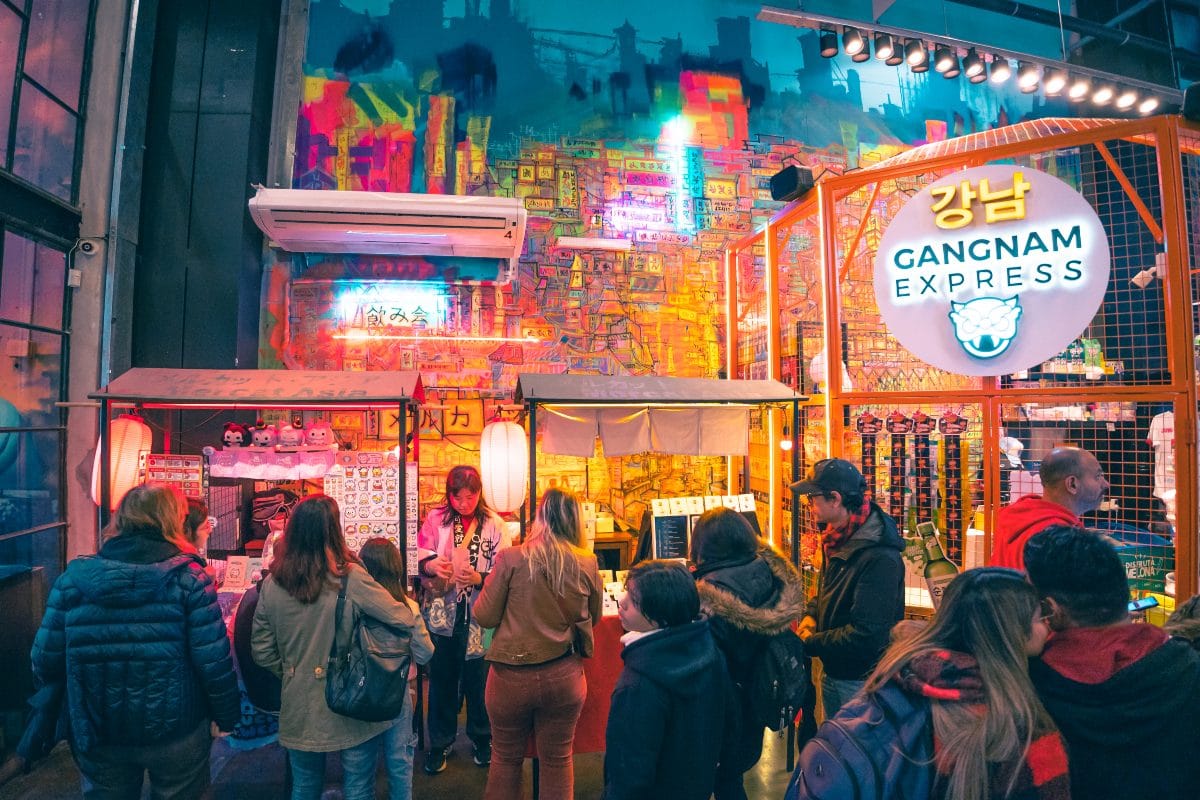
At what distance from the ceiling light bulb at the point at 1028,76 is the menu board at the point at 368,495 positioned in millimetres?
9715

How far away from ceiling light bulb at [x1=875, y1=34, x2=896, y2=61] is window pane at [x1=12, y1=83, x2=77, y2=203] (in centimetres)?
932

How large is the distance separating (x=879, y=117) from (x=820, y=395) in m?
5.48

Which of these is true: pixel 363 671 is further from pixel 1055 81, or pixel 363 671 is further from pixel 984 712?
pixel 1055 81

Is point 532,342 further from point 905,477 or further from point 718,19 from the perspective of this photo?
point 718,19

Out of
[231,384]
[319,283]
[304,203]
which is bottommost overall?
[231,384]

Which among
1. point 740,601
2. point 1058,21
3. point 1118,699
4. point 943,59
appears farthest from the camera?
point 1058,21

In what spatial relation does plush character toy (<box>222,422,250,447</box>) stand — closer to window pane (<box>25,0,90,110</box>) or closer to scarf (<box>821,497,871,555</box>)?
window pane (<box>25,0,90,110</box>)

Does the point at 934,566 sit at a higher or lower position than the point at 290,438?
lower

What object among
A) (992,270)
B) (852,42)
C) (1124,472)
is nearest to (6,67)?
(992,270)

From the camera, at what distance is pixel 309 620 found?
3117 millimetres

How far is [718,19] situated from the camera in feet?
27.6

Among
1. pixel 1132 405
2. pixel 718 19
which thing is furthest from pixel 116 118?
pixel 1132 405

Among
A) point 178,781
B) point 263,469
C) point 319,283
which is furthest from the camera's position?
point 319,283

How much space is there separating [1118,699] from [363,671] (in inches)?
122
